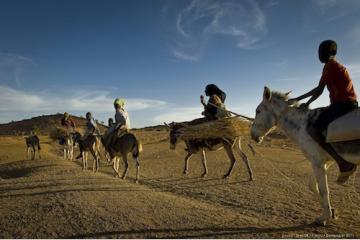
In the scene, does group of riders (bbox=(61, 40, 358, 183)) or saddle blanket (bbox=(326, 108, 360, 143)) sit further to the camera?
group of riders (bbox=(61, 40, 358, 183))

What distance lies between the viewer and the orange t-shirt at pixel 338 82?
24.6 ft

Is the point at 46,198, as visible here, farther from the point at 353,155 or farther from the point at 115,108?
the point at 353,155

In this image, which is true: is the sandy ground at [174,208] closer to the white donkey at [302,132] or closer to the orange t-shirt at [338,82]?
the white donkey at [302,132]

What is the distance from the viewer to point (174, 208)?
30.8 ft

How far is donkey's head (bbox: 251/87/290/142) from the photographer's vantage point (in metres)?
8.75

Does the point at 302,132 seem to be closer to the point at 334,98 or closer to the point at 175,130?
the point at 334,98

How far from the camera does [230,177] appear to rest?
15430 millimetres

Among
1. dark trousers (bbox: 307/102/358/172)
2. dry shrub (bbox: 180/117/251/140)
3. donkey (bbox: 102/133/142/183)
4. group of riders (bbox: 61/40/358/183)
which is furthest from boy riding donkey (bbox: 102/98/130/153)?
dark trousers (bbox: 307/102/358/172)

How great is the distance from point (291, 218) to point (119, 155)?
9.36 m

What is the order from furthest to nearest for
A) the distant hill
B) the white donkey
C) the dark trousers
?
the distant hill
the dark trousers
the white donkey

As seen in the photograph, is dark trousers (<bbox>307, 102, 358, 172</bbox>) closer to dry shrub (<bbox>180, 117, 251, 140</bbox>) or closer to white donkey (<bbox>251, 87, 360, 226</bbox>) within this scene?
white donkey (<bbox>251, 87, 360, 226</bbox>)

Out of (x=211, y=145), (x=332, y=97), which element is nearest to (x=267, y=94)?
(x=332, y=97)

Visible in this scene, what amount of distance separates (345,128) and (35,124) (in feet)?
293

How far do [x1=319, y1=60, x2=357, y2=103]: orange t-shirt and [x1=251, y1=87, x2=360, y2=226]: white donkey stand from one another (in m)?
0.58
